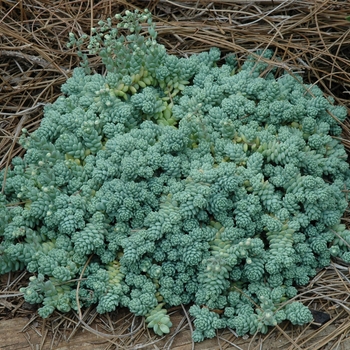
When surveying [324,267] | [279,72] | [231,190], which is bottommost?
[324,267]

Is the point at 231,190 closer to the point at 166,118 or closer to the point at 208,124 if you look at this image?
the point at 208,124

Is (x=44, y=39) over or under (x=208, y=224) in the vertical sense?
over

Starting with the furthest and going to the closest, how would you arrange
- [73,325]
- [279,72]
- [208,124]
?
[279,72] → [208,124] → [73,325]

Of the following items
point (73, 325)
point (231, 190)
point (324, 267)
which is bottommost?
point (73, 325)

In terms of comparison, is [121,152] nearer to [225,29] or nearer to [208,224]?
[208,224]

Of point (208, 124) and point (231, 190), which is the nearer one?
point (231, 190)

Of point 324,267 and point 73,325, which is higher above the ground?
point 324,267

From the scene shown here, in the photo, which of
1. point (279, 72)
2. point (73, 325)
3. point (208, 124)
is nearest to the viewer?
point (73, 325)

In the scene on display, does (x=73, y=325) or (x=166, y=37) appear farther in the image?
(x=166, y=37)

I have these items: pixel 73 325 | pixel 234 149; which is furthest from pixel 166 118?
pixel 73 325

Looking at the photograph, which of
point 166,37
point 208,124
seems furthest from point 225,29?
point 208,124
